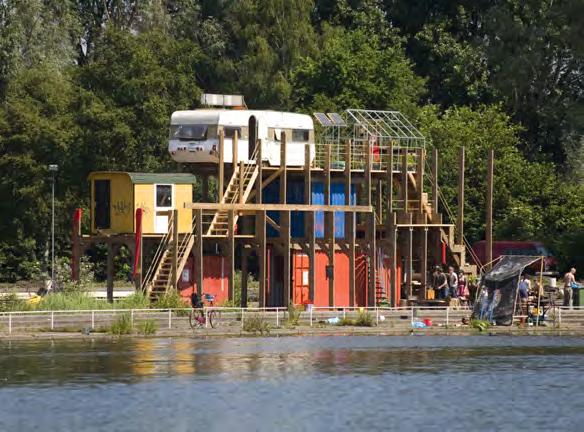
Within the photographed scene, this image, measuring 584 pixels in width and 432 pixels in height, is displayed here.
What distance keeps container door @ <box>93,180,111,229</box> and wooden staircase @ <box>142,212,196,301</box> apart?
454cm

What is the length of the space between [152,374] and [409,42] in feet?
230

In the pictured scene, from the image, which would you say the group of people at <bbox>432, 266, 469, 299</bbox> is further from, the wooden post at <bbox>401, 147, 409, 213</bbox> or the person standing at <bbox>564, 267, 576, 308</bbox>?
the person standing at <bbox>564, 267, 576, 308</bbox>

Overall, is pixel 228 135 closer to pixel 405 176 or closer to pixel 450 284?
pixel 405 176

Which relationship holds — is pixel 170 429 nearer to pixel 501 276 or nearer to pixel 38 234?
pixel 501 276

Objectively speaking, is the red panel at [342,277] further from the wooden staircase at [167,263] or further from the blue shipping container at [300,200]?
the wooden staircase at [167,263]

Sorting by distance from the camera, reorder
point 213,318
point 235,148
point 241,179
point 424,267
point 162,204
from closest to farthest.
→ point 213,318, point 241,179, point 235,148, point 162,204, point 424,267

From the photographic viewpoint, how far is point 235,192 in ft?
253

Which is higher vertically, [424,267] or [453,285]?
[424,267]

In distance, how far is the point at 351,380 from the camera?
56750 mm


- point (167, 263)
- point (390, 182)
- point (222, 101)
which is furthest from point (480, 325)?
point (222, 101)

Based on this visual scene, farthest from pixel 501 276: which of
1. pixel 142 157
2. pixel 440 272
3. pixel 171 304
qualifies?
pixel 142 157

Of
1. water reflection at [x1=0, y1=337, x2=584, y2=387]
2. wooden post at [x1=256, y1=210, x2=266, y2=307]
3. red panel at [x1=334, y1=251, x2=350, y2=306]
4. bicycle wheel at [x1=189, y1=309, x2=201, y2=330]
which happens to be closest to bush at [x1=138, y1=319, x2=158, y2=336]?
water reflection at [x1=0, y1=337, x2=584, y2=387]

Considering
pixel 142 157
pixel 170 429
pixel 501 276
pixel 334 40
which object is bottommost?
pixel 170 429

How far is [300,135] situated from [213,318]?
15057 millimetres
